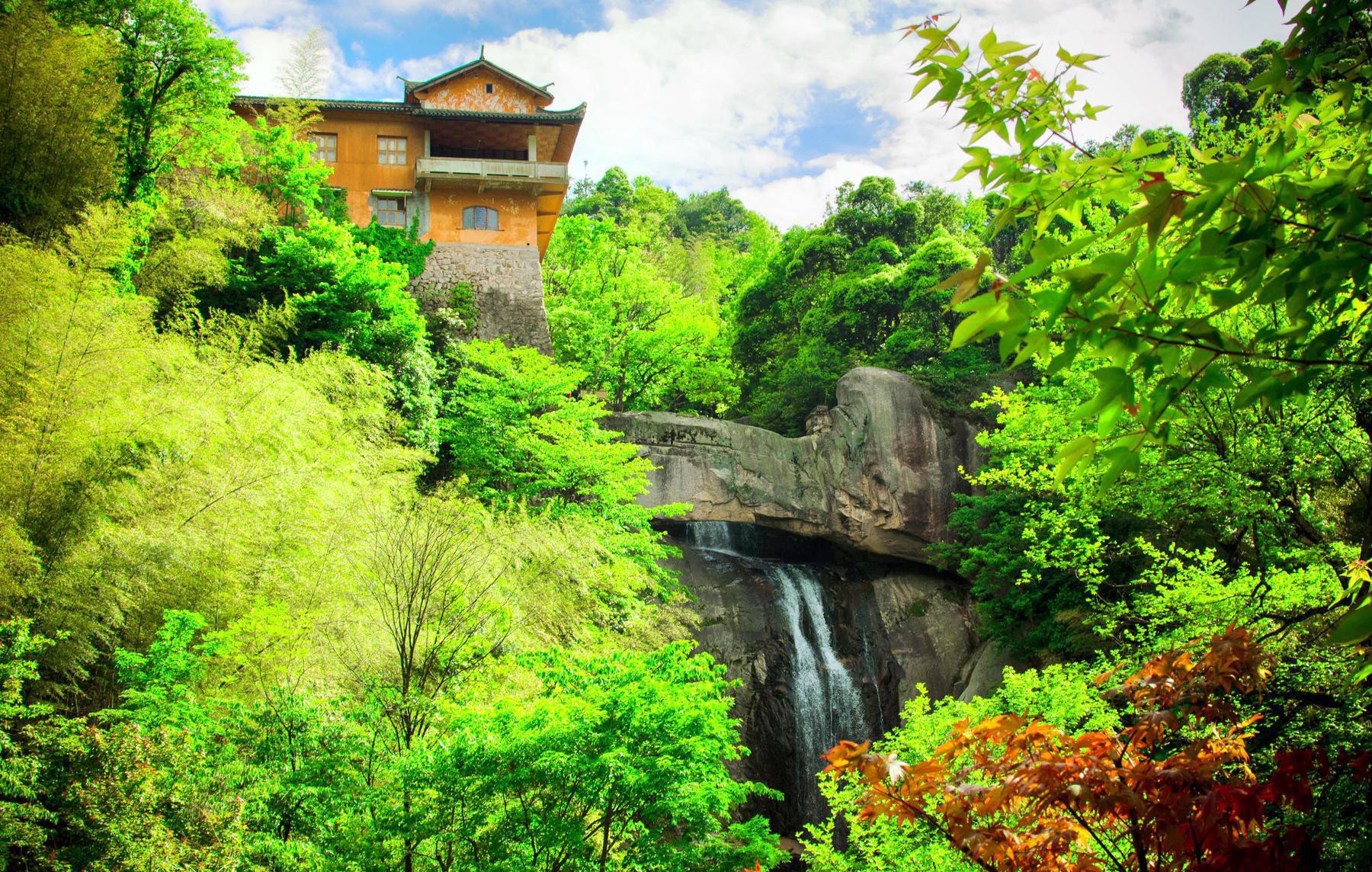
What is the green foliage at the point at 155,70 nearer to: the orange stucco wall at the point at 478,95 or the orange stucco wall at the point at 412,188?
the orange stucco wall at the point at 412,188

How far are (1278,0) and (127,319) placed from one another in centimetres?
1224

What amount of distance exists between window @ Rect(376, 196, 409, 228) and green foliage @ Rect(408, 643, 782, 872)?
762 inches

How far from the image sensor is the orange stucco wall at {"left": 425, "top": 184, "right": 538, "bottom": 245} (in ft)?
80.1

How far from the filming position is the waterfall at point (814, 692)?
1797 centimetres

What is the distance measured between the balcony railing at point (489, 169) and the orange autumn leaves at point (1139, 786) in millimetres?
22729

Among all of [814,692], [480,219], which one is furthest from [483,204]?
[814,692]

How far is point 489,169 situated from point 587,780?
2028 centimetres

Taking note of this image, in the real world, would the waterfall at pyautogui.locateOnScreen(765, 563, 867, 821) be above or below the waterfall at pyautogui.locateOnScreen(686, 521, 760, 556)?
below

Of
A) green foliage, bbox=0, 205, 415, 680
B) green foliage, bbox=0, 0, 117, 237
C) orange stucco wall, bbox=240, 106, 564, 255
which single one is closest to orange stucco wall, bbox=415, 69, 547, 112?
orange stucco wall, bbox=240, 106, 564, 255

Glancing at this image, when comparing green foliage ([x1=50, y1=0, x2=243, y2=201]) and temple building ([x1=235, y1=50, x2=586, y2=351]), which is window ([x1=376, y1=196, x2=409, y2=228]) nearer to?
temple building ([x1=235, y1=50, x2=586, y2=351])

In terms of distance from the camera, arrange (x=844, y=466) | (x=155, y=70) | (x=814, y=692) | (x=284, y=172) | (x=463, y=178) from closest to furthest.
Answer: (x=155, y=70) < (x=814, y=692) < (x=284, y=172) < (x=844, y=466) < (x=463, y=178)

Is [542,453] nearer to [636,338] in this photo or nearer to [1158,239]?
[636,338]

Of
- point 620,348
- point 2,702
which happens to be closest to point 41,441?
point 2,702

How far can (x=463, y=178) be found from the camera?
78.4ft
